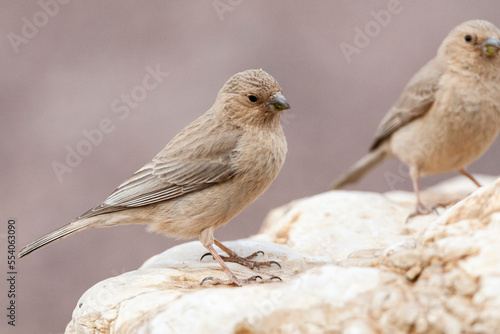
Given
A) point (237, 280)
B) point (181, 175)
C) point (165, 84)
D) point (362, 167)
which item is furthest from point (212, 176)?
point (165, 84)

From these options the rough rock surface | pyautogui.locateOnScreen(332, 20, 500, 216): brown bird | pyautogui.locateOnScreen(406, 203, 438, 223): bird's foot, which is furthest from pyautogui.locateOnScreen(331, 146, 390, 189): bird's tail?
the rough rock surface

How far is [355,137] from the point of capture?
8484mm

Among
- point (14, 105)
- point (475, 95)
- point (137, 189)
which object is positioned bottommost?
point (475, 95)

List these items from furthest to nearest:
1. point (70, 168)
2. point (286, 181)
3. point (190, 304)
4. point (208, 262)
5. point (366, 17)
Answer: point (366, 17) < point (286, 181) < point (70, 168) < point (208, 262) < point (190, 304)

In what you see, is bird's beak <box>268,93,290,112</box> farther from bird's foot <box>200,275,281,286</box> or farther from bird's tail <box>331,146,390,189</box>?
bird's tail <box>331,146,390,189</box>

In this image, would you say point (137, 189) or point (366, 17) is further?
point (366, 17)

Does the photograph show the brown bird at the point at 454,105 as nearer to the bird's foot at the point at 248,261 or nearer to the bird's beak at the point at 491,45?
the bird's beak at the point at 491,45

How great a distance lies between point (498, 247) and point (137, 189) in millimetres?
2480

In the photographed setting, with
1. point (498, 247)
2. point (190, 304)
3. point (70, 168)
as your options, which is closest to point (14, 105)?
point (70, 168)

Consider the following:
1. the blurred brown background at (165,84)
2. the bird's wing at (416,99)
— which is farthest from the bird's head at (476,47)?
the blurred brown background at (165,84)

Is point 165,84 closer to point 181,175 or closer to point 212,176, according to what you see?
point 181,175

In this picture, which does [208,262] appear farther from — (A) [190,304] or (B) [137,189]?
(A) [190,304]

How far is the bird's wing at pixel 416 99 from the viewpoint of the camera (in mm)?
5559

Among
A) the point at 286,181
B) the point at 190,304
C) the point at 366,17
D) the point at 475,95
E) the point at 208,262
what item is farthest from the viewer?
the point at 366,17
